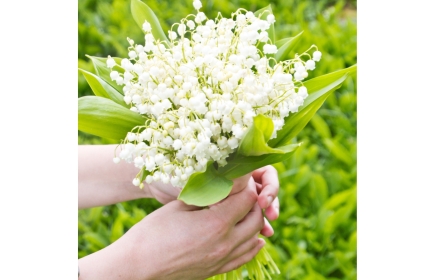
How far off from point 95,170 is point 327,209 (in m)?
0.64

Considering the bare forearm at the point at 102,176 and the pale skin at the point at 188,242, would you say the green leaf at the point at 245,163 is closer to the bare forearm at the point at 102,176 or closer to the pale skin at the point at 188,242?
the pale skin at the point at 188,242

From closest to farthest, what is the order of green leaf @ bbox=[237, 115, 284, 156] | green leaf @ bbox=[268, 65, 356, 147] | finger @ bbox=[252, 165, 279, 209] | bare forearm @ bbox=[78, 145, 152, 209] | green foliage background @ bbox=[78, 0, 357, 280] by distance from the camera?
green leaf @ bbox=[237, 115, 284, 156]
green leaf @ bbox=[268, 65, 356, 147]
finger @ bbox=[252, 165, 279, 209]
bare forearm @ bbox=[78, 145, 152, 209]
green foliage background @ bbox=[78, 0, 357, 280]

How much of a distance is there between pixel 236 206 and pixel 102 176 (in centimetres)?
30

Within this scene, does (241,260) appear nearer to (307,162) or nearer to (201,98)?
(201,98)

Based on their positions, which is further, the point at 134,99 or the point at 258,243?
the point at 258,243

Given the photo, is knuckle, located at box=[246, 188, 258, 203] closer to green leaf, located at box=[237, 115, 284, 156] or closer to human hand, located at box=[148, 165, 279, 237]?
human hand, located at box=[148, 165, 279, 237]

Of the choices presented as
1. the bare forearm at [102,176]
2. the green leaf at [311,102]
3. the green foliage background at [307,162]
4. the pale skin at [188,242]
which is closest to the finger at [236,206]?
the pale skin at [188,242]

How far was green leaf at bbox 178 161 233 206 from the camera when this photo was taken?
62 cm

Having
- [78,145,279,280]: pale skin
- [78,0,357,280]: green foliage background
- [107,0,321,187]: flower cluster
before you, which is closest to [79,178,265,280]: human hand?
[78,145,279,280]: pale skin

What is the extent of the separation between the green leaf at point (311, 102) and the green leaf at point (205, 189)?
0.30 ft

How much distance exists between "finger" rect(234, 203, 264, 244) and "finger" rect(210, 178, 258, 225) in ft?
0.05
